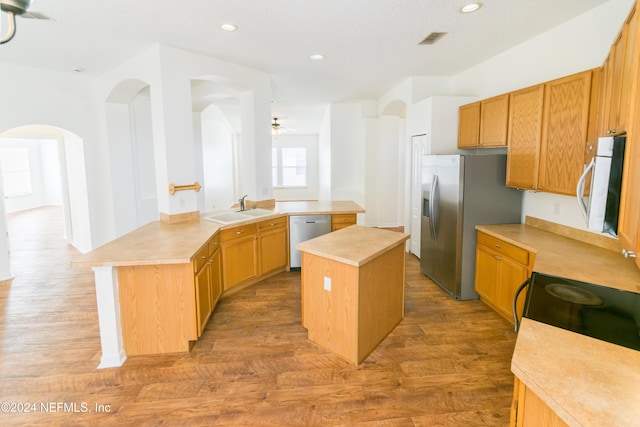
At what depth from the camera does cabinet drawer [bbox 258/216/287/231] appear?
4.22m

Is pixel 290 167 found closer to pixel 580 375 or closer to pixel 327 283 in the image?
pixel 327 283

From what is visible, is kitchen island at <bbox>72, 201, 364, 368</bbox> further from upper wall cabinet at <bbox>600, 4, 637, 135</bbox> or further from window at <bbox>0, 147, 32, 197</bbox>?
window at <bbox>0, 147, 32, 197</bbox>

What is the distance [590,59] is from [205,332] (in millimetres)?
4066

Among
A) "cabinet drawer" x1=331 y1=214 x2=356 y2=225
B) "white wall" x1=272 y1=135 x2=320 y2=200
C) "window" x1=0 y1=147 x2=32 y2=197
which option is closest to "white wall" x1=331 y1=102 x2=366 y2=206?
"cabinet drawer" x1=331 y1=214 x2=356 y2=225

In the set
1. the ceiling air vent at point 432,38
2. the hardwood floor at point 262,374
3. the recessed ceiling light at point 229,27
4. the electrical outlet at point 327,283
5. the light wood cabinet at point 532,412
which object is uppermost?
the ceiling air vent at point 432,38

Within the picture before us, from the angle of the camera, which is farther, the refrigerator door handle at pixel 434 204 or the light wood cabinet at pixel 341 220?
the light wood cabinet at pixel 341 220

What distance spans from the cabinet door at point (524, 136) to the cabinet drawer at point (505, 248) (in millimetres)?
561

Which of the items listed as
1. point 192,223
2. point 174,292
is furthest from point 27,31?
point 174,292

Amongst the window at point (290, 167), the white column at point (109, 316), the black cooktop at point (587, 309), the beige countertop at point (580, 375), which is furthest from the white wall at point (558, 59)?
the window at point (290, 167)

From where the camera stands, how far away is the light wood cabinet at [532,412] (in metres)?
1.03

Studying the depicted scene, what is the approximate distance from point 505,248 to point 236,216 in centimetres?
295

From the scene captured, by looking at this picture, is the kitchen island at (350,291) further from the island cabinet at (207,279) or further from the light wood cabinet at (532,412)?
the light wood cabinet at (532,412)

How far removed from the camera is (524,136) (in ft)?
10.2

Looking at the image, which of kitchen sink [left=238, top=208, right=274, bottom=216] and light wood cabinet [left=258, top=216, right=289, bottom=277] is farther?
kitchen sink [left=238, top=208, right=274, bottom=216]
